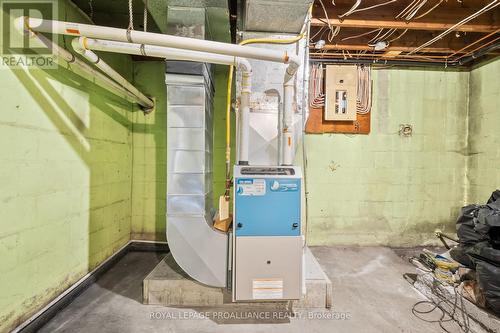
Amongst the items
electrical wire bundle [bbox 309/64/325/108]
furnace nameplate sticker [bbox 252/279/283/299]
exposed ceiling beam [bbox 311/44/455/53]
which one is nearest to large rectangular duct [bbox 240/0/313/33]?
exposed ceiling beam [bbox 311/44/455/53]

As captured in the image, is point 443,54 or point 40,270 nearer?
point 40,270

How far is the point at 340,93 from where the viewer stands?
3043 mm

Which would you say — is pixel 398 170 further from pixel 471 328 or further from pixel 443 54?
pixel 471 328

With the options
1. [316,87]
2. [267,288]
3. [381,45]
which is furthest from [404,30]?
[267,288]

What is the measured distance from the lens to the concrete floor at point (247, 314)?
1.69 m

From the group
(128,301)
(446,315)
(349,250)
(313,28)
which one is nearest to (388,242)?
(349,250)

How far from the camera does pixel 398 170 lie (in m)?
3.17

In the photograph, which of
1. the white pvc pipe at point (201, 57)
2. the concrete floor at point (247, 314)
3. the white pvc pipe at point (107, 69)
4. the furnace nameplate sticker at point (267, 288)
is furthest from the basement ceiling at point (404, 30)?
the concrete floor at point (247, 314)

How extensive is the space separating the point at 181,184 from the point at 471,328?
2512 millimetres

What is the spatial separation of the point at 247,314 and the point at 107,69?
2.32 meters

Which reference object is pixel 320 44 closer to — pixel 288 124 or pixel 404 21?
pixel 404 21

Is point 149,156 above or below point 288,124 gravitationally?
below

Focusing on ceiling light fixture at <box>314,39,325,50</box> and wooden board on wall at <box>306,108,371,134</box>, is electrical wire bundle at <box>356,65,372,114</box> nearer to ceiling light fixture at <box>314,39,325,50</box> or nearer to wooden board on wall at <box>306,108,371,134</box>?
wooden board on wall at <box>306,108,371,134</box>

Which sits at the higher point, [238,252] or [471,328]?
[238,252]
